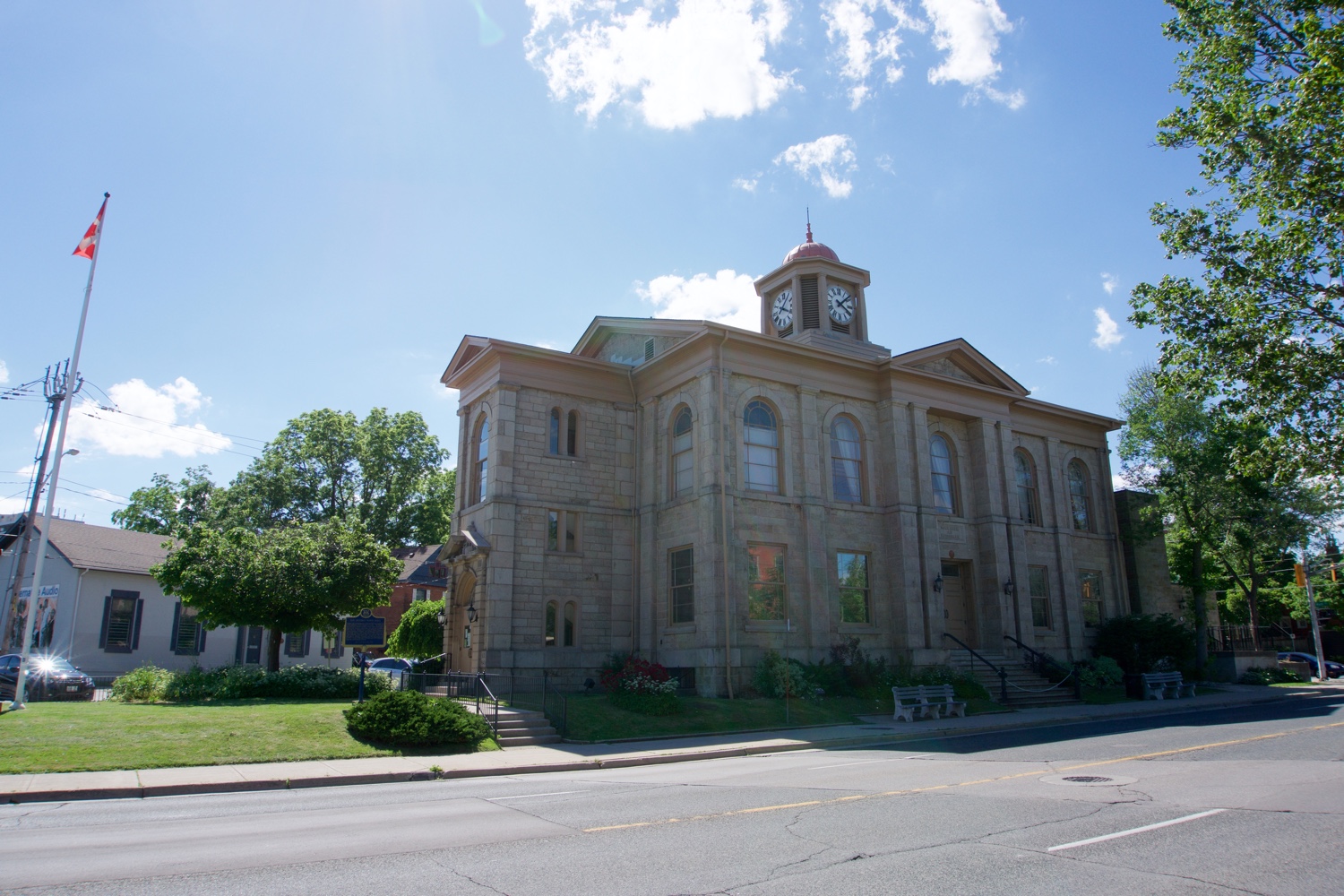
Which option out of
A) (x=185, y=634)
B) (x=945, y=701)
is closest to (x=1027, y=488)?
(x=945, y=701)

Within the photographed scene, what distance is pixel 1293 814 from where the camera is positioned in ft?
29.2

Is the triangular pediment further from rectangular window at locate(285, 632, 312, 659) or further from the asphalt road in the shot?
rectangular window at locate(285, 632, 312, 659)

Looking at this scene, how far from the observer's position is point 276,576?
84.1ft

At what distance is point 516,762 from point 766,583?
10895 millimetres

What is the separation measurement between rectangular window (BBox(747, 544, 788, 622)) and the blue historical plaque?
401 inches

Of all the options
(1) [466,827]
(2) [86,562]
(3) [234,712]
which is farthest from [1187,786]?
(2) [86,562]

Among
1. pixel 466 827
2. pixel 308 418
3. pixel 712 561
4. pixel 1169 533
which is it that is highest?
pixel 308 418

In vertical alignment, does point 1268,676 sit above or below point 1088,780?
above

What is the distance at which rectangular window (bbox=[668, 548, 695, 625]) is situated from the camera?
2528cm

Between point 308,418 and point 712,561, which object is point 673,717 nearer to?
point 712,561

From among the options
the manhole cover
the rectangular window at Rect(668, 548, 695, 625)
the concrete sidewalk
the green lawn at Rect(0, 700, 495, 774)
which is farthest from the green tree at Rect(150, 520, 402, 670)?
the manhole cover

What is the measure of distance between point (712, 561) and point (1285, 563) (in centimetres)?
5905

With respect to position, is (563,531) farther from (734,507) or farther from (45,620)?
(45,620)

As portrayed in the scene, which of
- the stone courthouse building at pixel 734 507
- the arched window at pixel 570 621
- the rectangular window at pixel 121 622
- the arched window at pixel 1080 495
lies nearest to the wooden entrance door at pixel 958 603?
the stone courthouse building at pixel 734 507
